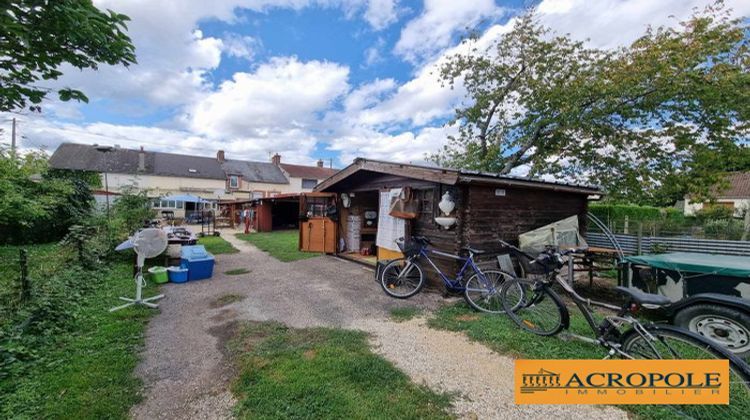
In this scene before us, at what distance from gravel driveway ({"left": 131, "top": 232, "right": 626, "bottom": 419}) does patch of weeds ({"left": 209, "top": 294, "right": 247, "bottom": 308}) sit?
2 centimetres

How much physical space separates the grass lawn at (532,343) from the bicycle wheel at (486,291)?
18cm

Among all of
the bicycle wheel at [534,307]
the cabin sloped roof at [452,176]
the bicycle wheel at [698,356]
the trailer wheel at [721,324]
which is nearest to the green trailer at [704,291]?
the trailer wheel at [721,324]

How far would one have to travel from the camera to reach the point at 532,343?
341cm

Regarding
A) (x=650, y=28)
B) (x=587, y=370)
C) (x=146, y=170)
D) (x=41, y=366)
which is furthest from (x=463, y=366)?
(x=146, y=170)

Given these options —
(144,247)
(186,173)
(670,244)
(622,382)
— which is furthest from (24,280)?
(186,173)

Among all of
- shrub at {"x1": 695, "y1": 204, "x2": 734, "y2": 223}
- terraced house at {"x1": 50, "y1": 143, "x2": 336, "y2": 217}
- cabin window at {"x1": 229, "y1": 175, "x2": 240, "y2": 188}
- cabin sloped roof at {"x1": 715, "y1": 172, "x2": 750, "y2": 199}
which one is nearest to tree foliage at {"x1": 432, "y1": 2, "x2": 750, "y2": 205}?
shrub at {"x1": 695, "y1": 204, "x2": 734, "y2": 223}

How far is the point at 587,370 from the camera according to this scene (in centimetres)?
222

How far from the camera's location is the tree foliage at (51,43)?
251 centimetres

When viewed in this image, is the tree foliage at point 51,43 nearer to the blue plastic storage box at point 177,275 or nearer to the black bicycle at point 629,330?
the blue plastic storage box at point 177,275

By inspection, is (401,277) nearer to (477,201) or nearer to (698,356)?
(477,201)

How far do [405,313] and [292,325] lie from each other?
1645 millimetres

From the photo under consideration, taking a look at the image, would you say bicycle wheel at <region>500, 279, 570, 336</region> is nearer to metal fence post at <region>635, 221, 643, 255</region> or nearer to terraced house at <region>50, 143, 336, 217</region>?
metal fence post at <region>635, 221, 643, 255</region>

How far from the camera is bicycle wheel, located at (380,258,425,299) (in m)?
5.39

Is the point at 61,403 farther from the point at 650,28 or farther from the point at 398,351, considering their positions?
the point at 650,28
